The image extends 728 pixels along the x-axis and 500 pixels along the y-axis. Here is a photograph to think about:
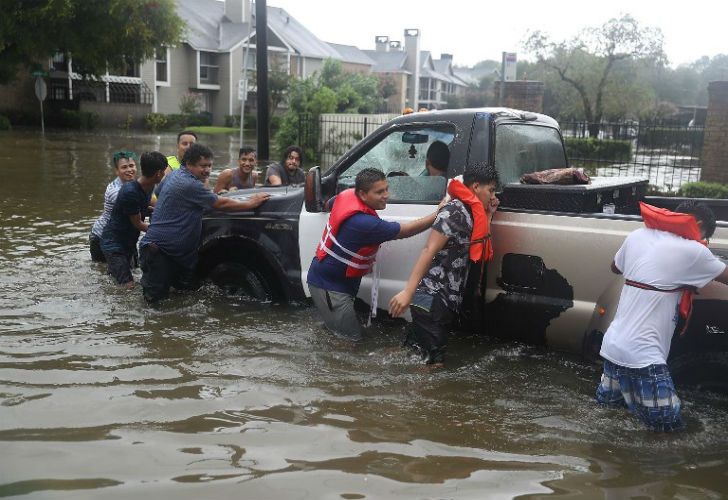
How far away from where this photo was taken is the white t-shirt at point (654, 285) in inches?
151

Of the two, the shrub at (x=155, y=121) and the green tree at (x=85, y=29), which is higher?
the green tree at (x=85, y=29)

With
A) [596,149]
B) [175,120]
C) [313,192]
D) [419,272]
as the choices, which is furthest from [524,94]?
[175,120]

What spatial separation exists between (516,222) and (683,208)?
3.83ft

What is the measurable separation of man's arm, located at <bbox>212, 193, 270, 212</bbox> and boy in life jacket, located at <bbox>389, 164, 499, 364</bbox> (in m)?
1.82

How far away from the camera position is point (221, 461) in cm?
374

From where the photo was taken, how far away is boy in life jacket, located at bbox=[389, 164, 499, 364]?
4.71 metres

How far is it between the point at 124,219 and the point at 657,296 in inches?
200

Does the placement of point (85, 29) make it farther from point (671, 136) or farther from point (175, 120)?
point (671, 136)

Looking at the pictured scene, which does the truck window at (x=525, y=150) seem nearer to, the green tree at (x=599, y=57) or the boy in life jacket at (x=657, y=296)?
the boy in life jacket at (x=657, y=296)

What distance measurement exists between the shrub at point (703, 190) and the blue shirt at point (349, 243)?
9.70m

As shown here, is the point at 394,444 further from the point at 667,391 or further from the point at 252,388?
the point at 667,391

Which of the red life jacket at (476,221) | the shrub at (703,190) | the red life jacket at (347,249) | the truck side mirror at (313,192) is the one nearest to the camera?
the red life jacket at (476,221)

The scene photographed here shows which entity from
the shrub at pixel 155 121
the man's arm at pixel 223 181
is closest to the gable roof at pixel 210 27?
the shrub at pixel 155 121

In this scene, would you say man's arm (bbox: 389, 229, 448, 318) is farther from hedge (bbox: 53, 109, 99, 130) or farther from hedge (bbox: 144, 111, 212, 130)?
hedge (bbox: 144, 111, 212, 130)
